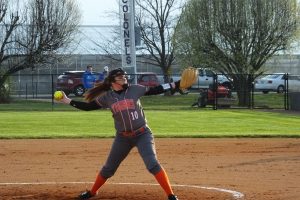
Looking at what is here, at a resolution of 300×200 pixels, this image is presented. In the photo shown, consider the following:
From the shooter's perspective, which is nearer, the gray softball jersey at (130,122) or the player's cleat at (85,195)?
the gray softball jersey at (130,122)

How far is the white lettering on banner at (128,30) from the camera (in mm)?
34188

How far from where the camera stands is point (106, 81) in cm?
869

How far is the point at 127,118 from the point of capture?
27.9 ft

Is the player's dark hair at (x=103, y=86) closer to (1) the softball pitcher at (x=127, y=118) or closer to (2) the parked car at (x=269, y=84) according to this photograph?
(1) the softball pitcher at (x=127, y=118)

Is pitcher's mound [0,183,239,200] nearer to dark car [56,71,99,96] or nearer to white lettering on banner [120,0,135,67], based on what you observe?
Result: white lettering on banner [120,0,135,67]

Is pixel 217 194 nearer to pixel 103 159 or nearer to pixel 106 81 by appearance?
pixel 106 81

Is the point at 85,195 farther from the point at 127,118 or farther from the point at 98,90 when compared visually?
the point at 98,90

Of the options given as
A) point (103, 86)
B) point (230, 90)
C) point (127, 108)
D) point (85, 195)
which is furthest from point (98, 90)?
point (230, 90)

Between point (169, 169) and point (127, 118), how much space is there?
3.96 metres

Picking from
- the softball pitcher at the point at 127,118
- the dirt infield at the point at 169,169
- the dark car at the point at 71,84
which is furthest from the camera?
the dark car at the point at 71,84

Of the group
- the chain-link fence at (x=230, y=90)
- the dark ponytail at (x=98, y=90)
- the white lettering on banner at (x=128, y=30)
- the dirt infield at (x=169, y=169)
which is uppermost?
the white lettering on banner at (x=128, y=30)

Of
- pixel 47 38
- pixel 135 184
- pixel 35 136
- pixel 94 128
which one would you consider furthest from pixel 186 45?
pixel 135 184

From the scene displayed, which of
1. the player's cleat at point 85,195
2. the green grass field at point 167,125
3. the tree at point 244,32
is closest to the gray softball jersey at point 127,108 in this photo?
the player's cleat at point 85,195

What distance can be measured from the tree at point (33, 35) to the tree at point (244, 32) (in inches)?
439
